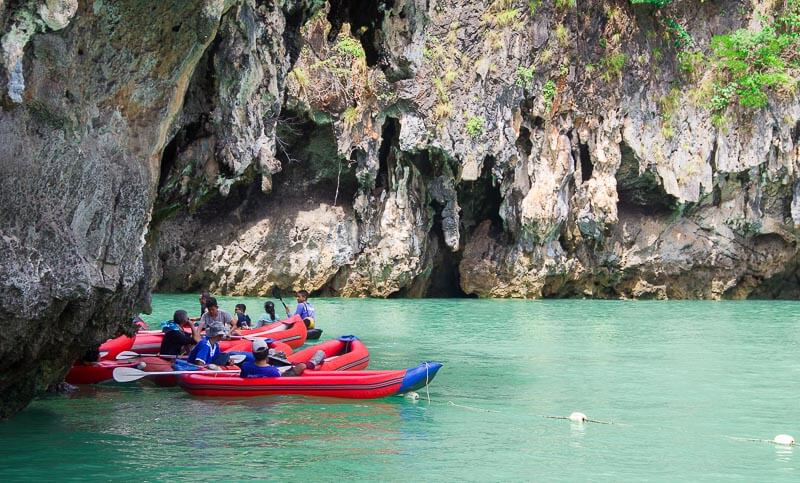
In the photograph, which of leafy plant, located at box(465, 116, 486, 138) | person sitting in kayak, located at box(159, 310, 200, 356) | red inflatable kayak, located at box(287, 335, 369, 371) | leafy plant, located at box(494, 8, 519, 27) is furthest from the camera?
leafy plant, located at box(494, 8, 519, 27)

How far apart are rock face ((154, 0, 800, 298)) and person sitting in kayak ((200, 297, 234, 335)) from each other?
630 inches

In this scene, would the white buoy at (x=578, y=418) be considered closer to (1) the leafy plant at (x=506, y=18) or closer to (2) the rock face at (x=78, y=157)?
(2) the rock face at (x=78, y=157)

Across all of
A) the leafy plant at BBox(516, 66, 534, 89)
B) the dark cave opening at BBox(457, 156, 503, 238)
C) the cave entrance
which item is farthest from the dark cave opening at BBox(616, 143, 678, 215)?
the cave entrance

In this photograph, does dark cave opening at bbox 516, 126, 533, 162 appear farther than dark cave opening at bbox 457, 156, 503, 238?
No

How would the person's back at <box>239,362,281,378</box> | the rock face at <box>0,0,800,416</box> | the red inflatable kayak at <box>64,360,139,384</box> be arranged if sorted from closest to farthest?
the person's back at <box>239,362,281,378</box>, the red inflatable kayak at <box>64,360,139,384</box>, the rock face at <box>0,0,800,416</box>

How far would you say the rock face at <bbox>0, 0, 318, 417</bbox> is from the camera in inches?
317

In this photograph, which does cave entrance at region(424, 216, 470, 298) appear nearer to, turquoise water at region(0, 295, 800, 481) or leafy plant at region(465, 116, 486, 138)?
leafy plant at region(465, 116, 486, 138)

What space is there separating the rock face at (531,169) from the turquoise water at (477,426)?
15.1 metres

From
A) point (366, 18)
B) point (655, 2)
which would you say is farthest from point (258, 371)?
point (655, 2)

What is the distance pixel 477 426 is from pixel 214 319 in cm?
673

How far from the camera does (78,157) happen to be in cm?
877

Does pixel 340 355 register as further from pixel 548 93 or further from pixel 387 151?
pixel 548 93

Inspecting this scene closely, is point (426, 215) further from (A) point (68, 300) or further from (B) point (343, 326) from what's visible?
(A) point (68, 300)

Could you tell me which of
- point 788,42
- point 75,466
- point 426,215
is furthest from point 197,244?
Answer: point 75,466
